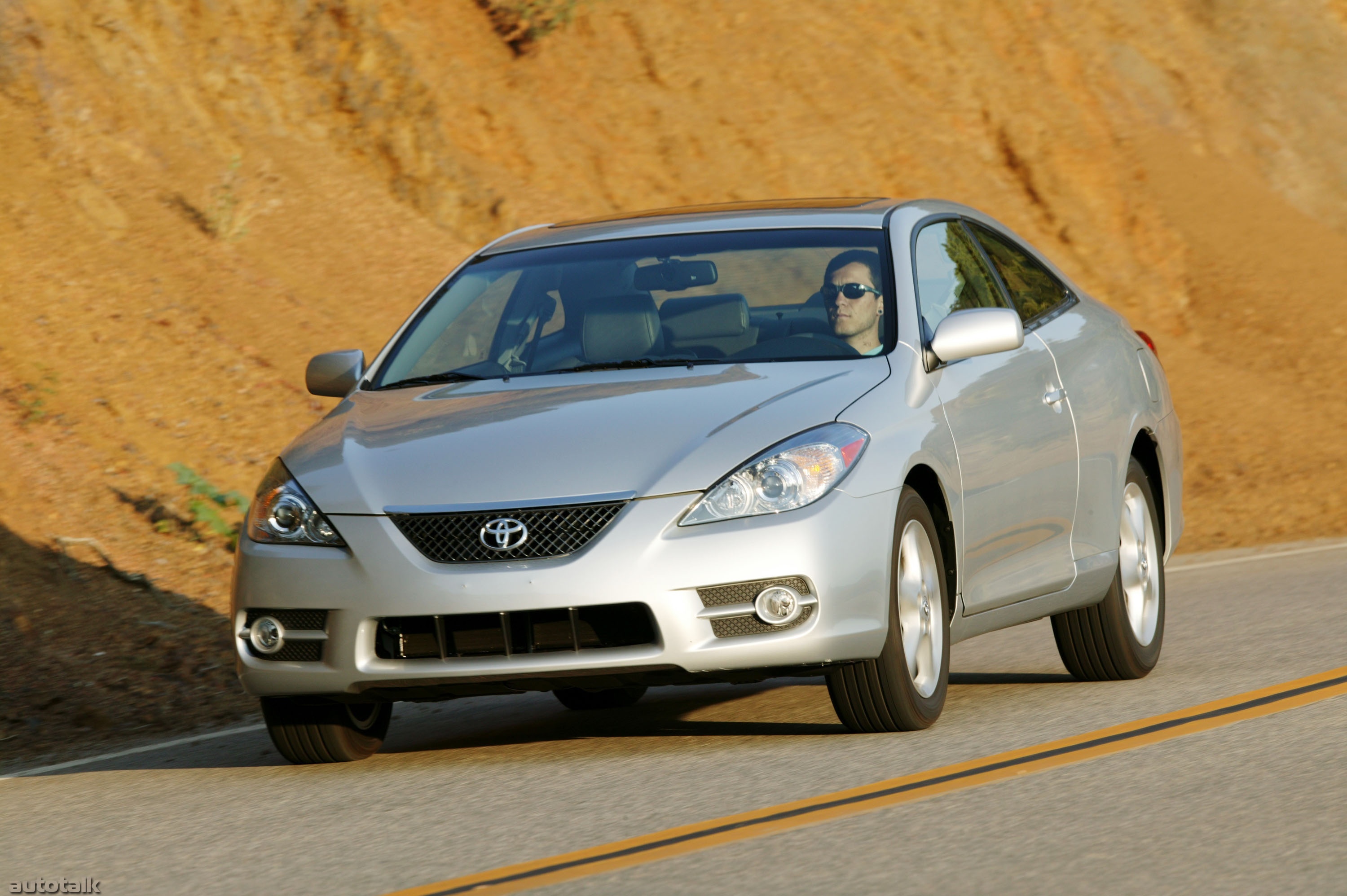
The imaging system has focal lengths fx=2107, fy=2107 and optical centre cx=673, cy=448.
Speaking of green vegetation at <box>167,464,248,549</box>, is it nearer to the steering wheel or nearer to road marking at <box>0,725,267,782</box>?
road marking at <box>0,725,267,782</box>

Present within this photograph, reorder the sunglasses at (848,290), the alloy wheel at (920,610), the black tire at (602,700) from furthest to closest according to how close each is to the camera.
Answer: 1. the black tire at (602,700)
2. the sunglasses at (848,290)
3. the alloy wheel at (920,610)

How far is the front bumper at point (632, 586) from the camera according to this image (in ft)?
20.4

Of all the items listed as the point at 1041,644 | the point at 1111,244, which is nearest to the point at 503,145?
the point at 1111,244

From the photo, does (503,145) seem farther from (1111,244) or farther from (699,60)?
(1111,244)

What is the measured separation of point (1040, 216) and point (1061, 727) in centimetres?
2011

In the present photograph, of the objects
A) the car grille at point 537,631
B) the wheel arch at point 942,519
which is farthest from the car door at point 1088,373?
the car grille at point 537,631

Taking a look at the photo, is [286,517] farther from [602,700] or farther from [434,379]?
[602,700]

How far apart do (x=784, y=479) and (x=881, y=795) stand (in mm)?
1025

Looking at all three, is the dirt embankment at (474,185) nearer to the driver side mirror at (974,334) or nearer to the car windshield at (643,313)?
the car windshield at (643,313)

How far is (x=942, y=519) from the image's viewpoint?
23.1ft

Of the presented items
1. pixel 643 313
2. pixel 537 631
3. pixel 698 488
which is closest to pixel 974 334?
pixel 643 313

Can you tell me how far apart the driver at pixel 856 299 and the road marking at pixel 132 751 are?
9.43 feet

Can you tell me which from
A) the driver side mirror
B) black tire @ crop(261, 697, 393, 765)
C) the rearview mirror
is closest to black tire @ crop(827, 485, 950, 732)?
the driver side mirror

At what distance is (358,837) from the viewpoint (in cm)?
581
